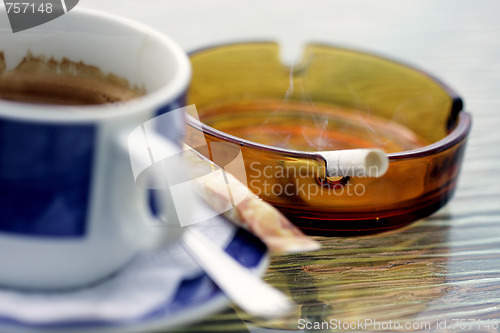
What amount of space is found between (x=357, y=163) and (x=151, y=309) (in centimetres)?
21

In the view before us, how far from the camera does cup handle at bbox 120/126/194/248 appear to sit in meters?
0.37

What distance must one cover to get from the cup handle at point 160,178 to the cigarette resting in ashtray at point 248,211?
0.22 feet

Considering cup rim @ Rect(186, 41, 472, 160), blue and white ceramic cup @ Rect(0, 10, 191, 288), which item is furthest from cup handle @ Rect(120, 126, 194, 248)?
cup rim @ Rect(186, 41, 472, 160)

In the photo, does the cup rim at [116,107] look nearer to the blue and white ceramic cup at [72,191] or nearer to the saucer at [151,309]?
the blue and white ceramic cup at [72,191]

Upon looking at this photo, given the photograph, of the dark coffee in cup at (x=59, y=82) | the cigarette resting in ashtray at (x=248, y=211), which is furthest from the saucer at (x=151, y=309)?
the dark coffee in cup at (x=59, y=82)

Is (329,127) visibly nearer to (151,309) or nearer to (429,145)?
(429,145)

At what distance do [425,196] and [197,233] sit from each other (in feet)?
0.74

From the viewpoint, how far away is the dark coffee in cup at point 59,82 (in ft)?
1.64

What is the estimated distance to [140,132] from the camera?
38cm

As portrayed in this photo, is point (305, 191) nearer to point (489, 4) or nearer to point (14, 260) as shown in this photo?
point (14, 260)

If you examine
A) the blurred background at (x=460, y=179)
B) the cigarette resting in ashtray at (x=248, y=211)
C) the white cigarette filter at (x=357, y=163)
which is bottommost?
the blurred background at (x=460, y=179)

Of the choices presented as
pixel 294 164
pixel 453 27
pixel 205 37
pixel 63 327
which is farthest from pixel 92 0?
pixel 63 327

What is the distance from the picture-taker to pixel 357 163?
49cm

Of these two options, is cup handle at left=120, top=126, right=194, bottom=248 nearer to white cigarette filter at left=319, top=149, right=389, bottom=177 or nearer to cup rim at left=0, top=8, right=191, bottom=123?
cup rim at left=0, top=8, right=191, bottom=123
